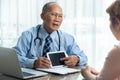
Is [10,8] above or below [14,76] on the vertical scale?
above

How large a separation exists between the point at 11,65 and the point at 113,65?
0.72m

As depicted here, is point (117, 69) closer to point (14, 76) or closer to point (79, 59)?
point (14, 76)

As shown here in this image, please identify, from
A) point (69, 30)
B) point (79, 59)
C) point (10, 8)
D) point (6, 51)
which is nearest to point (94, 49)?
point (69, 30)

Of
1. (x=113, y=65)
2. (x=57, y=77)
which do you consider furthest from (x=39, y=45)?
(x=113, y=65)

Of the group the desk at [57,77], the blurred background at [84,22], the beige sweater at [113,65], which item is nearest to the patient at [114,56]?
the beige sweater at [113,65]

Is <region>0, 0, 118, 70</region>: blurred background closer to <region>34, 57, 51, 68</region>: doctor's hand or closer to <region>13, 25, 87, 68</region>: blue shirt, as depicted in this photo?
<region>13, 25, 87, 68</region>: blue shirt

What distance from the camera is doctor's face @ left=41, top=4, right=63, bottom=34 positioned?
2.43 meters

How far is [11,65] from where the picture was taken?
169cm

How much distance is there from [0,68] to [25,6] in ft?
5.93

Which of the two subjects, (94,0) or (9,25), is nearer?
(94,0)

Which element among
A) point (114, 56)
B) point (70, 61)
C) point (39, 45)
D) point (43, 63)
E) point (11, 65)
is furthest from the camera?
point (39, 45)

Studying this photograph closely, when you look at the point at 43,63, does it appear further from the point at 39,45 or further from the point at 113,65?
the point at 113,65

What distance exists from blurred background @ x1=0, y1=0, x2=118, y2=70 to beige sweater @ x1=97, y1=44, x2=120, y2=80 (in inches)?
65.4

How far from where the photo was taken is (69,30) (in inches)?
128
